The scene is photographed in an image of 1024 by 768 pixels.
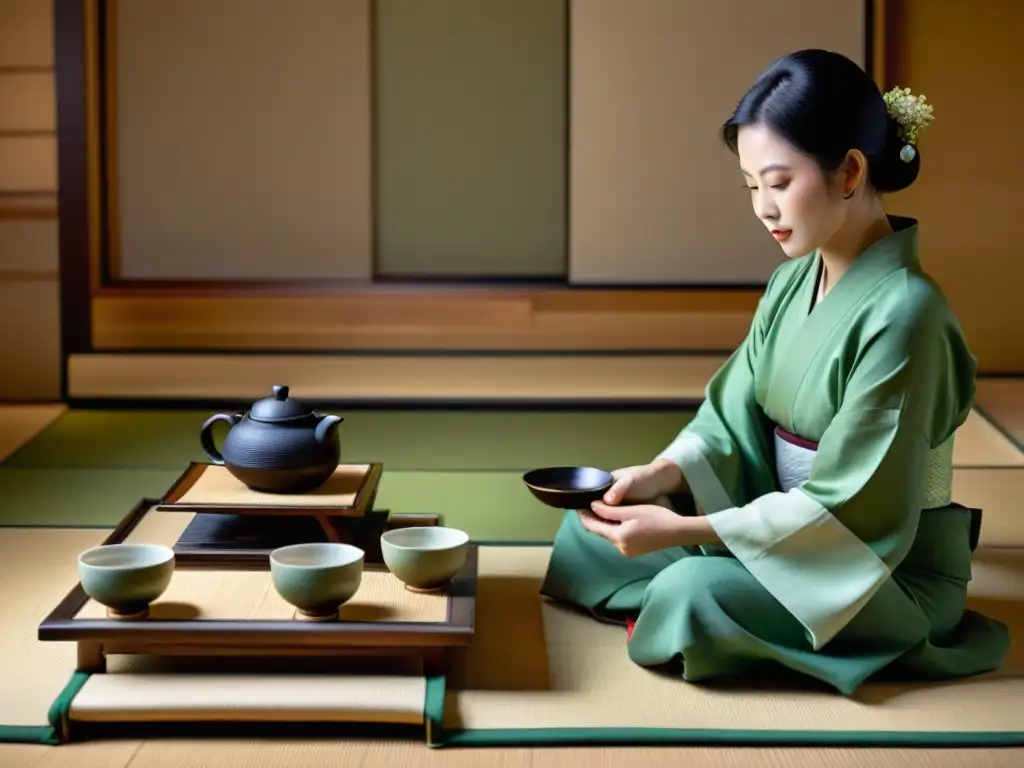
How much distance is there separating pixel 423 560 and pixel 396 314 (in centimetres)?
307

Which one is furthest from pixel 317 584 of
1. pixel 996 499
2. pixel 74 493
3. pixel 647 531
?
pixel 996 499

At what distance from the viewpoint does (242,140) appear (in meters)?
5.57

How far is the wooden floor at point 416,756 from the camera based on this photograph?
2.13 m

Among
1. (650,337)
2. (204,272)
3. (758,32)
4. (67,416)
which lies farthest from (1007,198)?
(67,416)

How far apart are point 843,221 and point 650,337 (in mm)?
3022

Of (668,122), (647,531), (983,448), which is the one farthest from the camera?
(668,122)

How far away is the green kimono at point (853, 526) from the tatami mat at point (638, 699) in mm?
49

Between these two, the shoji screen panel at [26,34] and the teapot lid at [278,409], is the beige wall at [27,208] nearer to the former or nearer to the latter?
the shoji screen panel at [26,34]

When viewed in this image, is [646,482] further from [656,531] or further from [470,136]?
[470,136]

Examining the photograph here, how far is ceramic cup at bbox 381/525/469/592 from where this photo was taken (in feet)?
8.16

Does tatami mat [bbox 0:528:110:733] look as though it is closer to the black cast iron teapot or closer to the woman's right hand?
the black cast iron teapot

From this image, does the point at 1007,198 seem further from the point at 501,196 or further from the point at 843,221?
the point at 843,221

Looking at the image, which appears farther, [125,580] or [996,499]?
[996,499]

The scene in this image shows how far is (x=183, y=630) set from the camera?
7.65 ft
